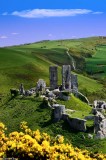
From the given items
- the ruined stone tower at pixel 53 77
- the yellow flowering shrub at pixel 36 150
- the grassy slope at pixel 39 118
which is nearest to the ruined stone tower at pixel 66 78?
the ruined stone tower at pixel 53 77

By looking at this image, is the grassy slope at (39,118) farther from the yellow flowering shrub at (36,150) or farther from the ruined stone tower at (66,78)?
the ruined stone tower at (66,78)

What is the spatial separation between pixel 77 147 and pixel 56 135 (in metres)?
3.22

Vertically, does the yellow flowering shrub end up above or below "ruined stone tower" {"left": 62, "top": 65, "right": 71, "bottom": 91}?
below

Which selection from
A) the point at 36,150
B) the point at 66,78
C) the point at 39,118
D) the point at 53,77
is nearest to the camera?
→ the point at 36,150

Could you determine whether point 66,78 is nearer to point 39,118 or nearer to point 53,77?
point 53,77

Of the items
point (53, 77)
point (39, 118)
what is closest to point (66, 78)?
point (53, 77)

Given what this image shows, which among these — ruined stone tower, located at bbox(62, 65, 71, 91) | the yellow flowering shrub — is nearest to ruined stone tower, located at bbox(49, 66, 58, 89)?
ruined stone tower, located at bbox(62, 65, 71, 91)

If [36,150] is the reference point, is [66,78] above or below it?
above

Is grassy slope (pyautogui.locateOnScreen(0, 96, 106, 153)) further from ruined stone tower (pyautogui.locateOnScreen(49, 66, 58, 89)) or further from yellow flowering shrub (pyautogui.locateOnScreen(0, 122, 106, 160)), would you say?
ruined stone tower (pyautogui.locateOnScreen(49, 66, 58, 89))

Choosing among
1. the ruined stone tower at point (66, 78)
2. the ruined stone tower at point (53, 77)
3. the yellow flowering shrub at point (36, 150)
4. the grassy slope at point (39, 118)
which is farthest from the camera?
the ruined stone tower at point (53, 77)

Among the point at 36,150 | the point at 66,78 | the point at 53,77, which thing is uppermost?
the point at 66,78

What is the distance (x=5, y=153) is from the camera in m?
45.7

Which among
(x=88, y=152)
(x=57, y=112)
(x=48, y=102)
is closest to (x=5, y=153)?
(x=88, y=152)

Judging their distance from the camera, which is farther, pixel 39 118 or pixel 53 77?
pixel 53 77
